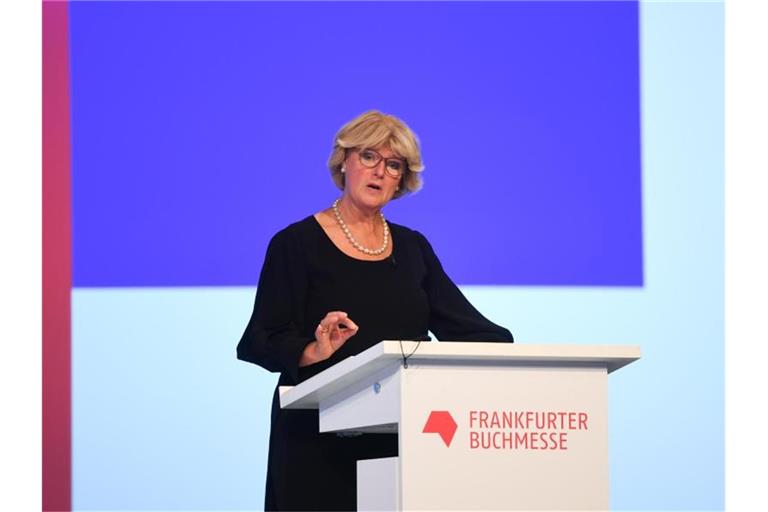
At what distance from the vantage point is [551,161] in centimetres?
400

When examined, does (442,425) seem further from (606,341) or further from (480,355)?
(606,341)

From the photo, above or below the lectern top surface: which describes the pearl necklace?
above

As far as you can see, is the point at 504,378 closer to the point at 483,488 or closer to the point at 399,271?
the point at 483,488

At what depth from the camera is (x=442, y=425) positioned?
191cm

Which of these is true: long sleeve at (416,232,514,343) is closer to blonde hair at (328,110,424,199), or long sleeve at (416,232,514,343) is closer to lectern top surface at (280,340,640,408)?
blonde hair at (328,110,424,199)

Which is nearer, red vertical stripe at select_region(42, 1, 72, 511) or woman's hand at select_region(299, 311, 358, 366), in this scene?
woman's hand at select_region(299, 311, 358, 366)

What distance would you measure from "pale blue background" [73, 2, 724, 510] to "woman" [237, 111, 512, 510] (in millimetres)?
1051

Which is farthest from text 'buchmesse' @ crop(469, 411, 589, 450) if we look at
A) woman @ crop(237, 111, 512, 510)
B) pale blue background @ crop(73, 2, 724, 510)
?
pale blue background @ crop(73, 2, 724, 510)

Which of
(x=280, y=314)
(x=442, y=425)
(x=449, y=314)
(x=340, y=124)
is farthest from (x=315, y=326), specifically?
(x=340, y=124)

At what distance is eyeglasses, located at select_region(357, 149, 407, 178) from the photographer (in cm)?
276

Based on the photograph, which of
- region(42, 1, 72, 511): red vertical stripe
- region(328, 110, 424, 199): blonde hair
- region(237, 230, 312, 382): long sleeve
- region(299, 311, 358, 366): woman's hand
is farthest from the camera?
region(42, 1, 72, 511): red vertical stripe

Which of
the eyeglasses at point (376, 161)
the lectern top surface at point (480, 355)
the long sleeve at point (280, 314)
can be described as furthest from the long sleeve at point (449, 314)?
the lectern top surface at point (480, 355)

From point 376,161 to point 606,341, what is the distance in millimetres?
→ 1414

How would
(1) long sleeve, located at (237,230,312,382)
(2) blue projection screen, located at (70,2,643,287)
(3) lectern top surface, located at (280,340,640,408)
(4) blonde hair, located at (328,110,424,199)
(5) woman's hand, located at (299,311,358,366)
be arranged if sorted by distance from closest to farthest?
(3) lectern top surface, located at (280,340,640,408) < (5) woman's hand, located at (299,311,358,366) < (1) long sleeve, located at (237,230,312,382) < (4) blonde hair, located at (328,110,424,199) < (2) blue projection screen, located at (70,2,643,287)
